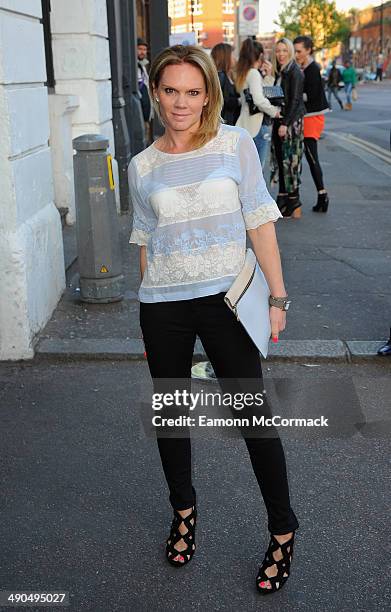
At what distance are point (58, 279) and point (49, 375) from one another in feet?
4.38

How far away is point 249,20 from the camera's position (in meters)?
18.8

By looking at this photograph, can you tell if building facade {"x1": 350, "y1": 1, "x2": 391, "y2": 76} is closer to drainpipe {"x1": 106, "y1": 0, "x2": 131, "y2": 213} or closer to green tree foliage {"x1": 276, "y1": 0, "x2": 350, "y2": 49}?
green tree foliage {"x1": 276, "y1": 0, "x2": 350, "y2": 49}

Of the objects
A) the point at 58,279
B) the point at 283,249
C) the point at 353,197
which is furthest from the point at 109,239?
the point at 353,197

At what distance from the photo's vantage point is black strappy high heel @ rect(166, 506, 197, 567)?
293 cm

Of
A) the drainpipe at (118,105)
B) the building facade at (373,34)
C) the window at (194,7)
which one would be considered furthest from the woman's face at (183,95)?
the building facade at (373,34)

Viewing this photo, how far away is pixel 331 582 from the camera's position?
111 inches

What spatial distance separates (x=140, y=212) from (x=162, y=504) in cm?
133

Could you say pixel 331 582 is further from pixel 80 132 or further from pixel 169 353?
pixel 80 132

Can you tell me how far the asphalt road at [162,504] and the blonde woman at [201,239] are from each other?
0.81 ft

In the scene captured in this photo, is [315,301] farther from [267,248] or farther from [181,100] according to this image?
[181,100]

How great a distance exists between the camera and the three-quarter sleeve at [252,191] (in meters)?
2.57

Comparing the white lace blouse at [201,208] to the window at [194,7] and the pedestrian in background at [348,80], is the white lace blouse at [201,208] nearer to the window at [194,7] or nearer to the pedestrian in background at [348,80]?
the pedestrian in background at [348,80]

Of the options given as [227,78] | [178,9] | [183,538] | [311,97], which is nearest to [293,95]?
[311,97]

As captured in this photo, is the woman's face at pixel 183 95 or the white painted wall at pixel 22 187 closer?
the woman's face at pixel 183 95
